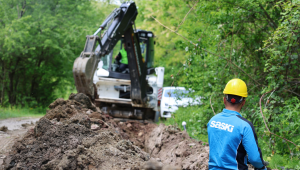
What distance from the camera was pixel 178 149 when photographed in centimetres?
654

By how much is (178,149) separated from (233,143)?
387 cm

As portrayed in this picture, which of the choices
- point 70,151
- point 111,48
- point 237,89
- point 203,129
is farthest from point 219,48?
point 237,89

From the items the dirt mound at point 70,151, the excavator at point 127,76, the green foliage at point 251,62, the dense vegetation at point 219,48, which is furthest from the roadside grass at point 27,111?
the dirt mound at point 70,151

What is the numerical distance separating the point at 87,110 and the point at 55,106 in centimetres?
88

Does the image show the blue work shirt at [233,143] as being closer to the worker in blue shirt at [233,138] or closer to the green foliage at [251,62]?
the worker in blue shirt at [233,138]

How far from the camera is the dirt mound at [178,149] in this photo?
5.50 metres

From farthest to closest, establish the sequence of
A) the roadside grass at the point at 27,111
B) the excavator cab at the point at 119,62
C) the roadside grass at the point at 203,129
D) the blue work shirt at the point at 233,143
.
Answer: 1. the roadside grass at the point at 27,111
2. the excavator cab at the point at 119,62
3. the roadside grass at the point at 203,129
4. the blue work shirt at the point at 233,143

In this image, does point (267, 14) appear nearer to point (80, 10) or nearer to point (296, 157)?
point (296, 157)

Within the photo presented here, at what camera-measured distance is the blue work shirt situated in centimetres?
270

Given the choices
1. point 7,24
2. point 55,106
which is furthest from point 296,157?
point 7,24

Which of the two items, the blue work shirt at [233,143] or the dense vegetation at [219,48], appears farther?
the dense vegetation at [219,48]

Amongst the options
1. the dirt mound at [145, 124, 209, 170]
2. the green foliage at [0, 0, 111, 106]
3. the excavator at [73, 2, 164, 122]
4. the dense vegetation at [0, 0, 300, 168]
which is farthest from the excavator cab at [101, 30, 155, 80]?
the dirt mound at [145, 124, 209, 170]

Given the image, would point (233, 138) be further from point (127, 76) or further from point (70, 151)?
point (127, 76)

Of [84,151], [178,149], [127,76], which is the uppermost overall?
[127,76]
